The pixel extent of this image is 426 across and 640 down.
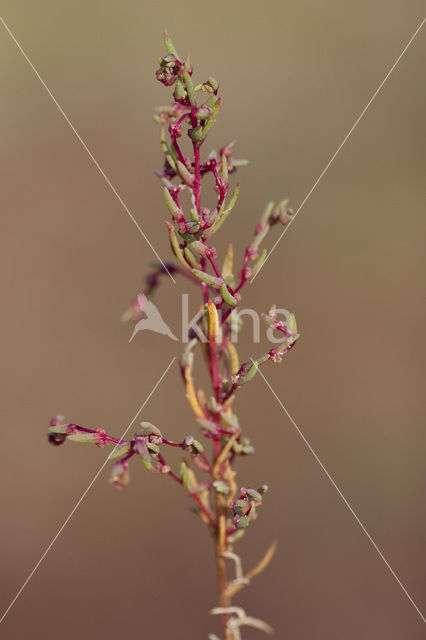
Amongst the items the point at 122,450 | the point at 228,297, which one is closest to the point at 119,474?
the point at 122,450

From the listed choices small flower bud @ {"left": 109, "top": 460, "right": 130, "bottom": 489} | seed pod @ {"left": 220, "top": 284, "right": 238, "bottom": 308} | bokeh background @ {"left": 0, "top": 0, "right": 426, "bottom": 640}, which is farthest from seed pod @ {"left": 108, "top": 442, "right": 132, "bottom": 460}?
bokeh background @ {"left": 0, "top": 0, "right": 426, "bottom": 640}

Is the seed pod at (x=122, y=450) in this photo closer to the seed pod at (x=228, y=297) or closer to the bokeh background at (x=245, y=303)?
the seed pod at (x=228, y=297)

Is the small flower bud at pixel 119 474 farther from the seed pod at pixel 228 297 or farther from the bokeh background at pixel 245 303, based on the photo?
the bokeh background at pixel 245 303

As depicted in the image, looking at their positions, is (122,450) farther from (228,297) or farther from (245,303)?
(245,303)

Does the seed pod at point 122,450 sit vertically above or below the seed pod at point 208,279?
below

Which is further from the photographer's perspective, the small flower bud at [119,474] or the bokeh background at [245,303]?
the bokeh background at [245,303]

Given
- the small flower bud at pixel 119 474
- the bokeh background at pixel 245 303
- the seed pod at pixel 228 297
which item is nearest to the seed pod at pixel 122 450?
the small flower bud at pixel 119 474

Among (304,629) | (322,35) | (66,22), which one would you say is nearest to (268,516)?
(304,629)

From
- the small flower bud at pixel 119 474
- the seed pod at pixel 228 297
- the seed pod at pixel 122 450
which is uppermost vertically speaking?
the seed pod at pixel 228 297
